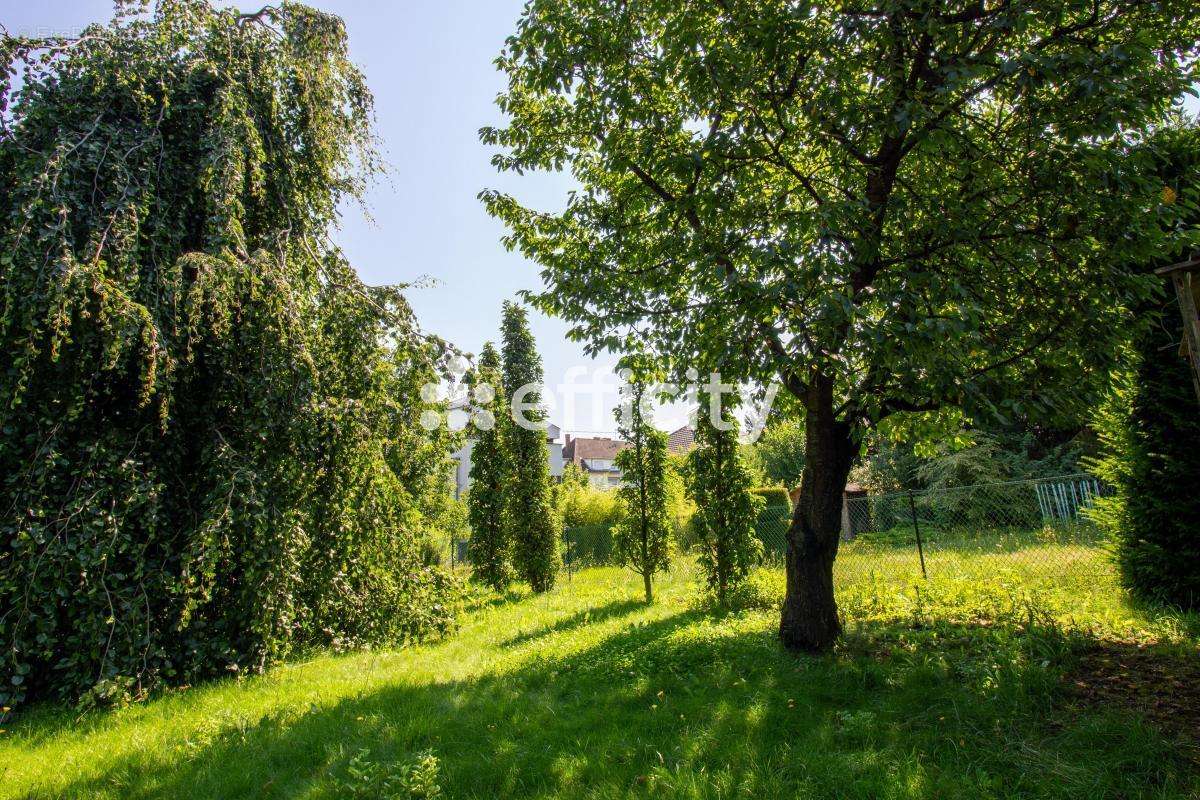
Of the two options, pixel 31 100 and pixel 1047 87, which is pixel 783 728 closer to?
pixel 1047 87

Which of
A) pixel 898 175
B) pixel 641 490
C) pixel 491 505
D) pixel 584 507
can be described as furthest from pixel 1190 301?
pixel 584 507

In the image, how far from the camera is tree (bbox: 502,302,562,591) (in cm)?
1273

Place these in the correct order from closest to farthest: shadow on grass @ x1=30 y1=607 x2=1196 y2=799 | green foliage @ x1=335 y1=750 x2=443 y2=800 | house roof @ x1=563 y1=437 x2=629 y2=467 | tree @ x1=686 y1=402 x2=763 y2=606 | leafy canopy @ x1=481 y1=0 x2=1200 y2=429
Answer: shadow on grass @ x1=30 y1=607 x2=1196 y2=799, green foliage @ x1=335 y1=750 x2=443 y2=800, leafy canopy @ x1=481 y1=0 x2=1200 y2=429, tree @ x1=686 y1=402 x2=763 y2=606, house roof @ x1=563 y1=437 x2=629 y2=467

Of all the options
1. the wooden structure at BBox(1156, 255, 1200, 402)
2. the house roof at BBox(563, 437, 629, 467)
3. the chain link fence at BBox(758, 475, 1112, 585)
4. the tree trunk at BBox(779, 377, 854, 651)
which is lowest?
the chain link fence at BBox(758, 475, 1112, 585)

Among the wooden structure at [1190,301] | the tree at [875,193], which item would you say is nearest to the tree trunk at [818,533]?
the tree at [875,193]

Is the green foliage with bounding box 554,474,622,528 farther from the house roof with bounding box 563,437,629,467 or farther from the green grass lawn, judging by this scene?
the house roof with bounding box 563,437,629,467

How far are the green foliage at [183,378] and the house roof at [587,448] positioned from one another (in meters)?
36.2

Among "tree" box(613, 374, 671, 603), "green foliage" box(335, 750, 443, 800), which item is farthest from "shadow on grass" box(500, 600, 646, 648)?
"green foliage" box(335, 750, 443, 800)

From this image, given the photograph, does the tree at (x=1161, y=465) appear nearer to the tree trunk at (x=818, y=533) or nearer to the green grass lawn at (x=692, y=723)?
the green grass lawn at (x=692, y=723)

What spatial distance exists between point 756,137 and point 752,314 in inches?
80.7

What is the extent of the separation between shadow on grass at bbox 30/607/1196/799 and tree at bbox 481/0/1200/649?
3.33 feet

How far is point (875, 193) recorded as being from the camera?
4.88m

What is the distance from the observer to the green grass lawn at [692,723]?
3047 millimetres

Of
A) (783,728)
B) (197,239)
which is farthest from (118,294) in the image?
(783,728)
